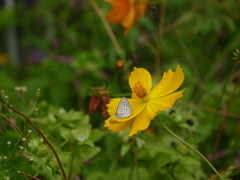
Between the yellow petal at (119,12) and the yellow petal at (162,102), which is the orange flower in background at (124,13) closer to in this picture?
the yellow petal at (119,12)

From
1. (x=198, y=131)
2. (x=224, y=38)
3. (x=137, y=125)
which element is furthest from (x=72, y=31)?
(x=137, y=125)

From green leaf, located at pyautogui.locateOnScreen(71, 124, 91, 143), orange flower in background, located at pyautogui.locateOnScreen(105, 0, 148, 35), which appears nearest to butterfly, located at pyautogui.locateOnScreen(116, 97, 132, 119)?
green leaf, located at pyautogui.locateOnScreen(71, 124, 91, 143)

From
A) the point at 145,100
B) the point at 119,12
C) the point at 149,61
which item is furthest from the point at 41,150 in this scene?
the point at 149,61

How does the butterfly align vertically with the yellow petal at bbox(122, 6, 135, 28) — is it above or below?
below

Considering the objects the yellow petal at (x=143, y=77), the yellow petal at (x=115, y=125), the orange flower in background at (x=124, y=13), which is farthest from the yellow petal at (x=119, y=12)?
the yellow petal at (x=115, y=125)

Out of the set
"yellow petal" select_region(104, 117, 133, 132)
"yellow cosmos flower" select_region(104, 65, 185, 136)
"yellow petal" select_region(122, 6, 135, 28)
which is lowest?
"yellow petal" select_region(104, 117, 133, 132)

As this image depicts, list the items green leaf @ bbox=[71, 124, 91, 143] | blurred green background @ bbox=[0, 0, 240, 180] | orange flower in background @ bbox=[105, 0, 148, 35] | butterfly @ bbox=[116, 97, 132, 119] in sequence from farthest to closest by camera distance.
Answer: blurred green background @ bbox=[0, 0, 240, 180] < orange flower in background @ bbox=[105, 0, 148, 35] < green leaf @ bbox=[71, 124, 91, 143] < butterfly @ bbox=[116, 97, 132, 119]

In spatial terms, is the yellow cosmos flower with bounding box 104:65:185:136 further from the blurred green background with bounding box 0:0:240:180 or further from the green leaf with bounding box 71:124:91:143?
the blurred green background with bounding box 0:0:240:180

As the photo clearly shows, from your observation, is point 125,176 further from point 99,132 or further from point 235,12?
point 235,12
